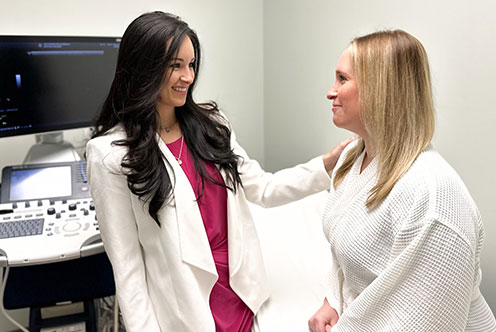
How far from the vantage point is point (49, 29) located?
6.48ft

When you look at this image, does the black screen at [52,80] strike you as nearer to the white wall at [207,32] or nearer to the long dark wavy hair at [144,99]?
the white wall at [207,32]

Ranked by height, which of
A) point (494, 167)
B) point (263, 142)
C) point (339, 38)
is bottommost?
point (263, 142)

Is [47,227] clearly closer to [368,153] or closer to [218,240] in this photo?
[218,240]

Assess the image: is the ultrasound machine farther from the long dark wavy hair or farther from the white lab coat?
the long dark wavy hair

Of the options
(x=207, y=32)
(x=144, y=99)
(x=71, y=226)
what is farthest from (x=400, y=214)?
(x=207, y=32)

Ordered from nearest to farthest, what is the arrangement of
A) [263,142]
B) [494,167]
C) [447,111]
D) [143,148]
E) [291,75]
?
1. [143,148]
2. [494,167]
3. [447,111]
4. [291,75]
5. [263,142]

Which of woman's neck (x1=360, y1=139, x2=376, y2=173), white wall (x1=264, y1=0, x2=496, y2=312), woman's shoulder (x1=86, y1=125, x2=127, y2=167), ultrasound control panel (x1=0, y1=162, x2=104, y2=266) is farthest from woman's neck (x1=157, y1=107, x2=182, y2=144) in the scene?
white wall (x1=264, y1=0, x2=496, y2=312)

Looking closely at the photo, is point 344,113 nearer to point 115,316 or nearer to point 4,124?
point 115,316

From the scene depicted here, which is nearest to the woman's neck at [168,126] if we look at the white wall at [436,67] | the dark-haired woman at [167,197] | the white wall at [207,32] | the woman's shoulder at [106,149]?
the dark-haired woman at [167,197]

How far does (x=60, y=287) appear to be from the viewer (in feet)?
5.20

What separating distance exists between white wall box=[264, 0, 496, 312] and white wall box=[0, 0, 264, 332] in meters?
0.21

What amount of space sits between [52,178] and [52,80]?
1.20 ft

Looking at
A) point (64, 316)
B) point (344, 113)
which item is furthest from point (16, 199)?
point (344, 113)

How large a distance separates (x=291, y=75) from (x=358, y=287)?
1.41 metres
